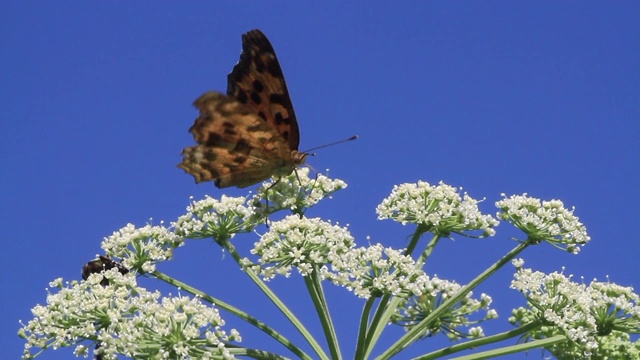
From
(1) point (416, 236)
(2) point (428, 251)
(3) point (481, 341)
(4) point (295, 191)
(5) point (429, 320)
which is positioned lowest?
(3) point (481, 341)

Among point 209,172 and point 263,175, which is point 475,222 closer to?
point 263,175

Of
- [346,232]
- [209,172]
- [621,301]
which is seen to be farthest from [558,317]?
[209,172]

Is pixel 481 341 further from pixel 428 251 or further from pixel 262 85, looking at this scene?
pixel 262 85

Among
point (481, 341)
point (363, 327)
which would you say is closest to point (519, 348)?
point (481, 341)

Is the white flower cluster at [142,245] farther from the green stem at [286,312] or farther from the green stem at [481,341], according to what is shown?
the green stem at [481,341]

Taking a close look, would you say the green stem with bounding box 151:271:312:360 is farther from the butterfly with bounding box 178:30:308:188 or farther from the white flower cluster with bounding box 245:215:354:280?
the butterfly with bounding box 178:30:308:188

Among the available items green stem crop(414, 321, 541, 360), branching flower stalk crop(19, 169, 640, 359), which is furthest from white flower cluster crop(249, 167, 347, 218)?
green stem crop(414, 321, 541, 360)
